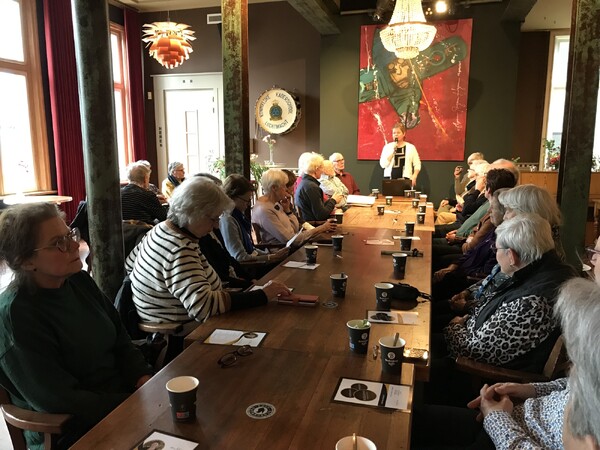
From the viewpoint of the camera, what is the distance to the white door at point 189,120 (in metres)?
9.60

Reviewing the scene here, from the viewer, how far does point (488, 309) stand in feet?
7.00

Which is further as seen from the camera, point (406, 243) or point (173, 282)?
point (406, 243)

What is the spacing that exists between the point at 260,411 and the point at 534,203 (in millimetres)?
2158

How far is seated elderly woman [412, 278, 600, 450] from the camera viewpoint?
0.88 metres

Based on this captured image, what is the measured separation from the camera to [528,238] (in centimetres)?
206

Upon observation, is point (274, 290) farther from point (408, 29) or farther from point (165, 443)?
point (408, 29)

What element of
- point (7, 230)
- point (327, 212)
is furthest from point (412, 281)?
point (327, 212)

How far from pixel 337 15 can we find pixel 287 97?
1.64 meters

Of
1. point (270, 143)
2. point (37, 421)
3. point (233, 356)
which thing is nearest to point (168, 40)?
point (270, 143)

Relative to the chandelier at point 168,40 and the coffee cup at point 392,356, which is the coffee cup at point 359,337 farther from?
the chandelier at point 168,40

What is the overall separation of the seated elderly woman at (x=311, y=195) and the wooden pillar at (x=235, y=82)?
0.88 meters

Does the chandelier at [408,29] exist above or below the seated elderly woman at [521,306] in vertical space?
above

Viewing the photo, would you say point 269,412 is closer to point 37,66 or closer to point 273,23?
point 37,66

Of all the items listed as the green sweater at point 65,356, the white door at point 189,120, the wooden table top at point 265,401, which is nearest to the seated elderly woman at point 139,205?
the green sweater at point 65,356
